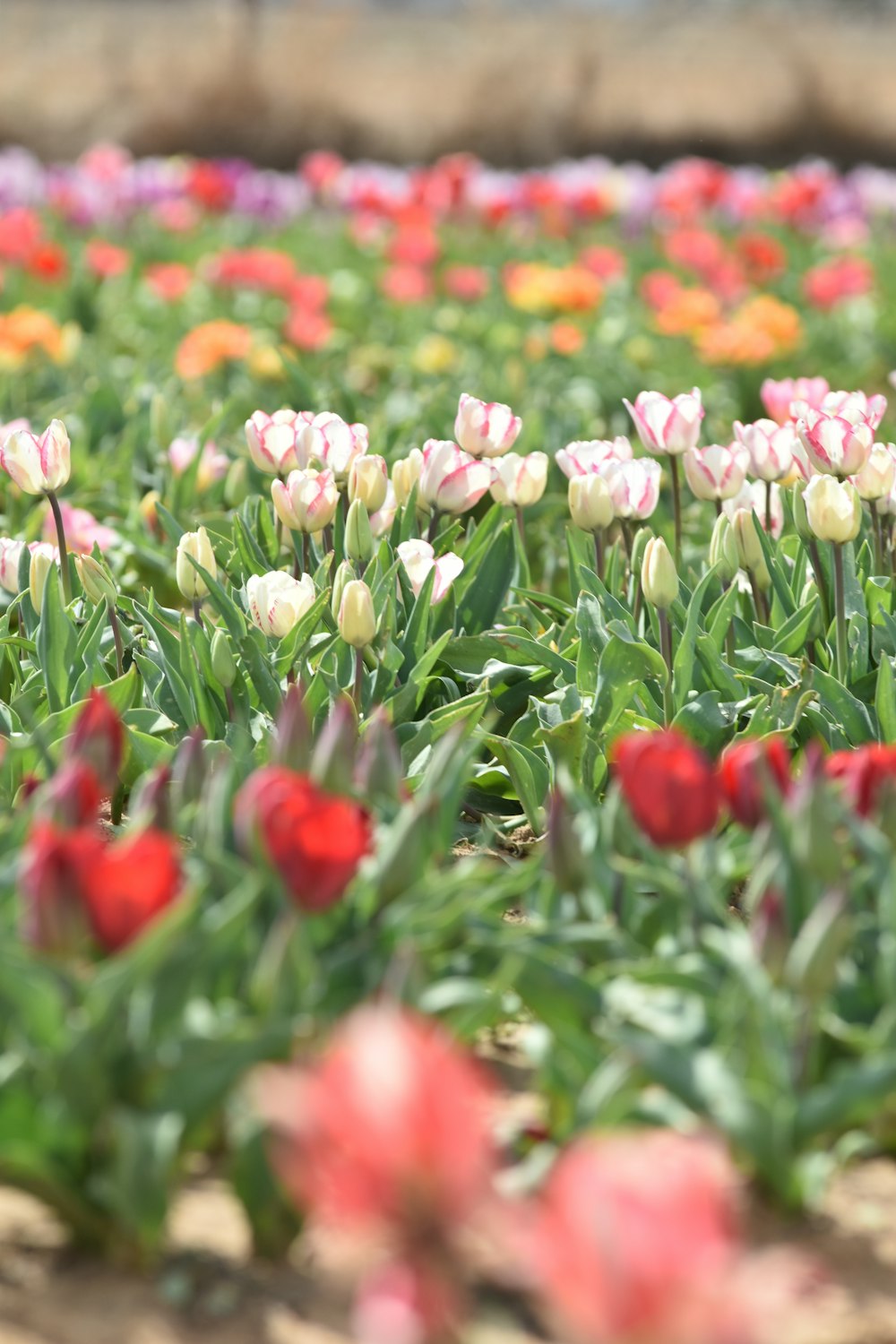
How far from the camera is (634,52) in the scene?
1655 centimetres

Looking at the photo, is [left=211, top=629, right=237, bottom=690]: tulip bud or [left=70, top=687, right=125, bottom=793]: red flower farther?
[left=211, top=629, right=237, bottom=690]: tulip bud

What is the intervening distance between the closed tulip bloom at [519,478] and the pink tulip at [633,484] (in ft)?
0.59

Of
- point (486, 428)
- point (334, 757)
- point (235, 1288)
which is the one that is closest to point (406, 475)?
point (486, 428)

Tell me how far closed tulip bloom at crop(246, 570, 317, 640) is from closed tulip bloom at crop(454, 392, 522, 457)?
52 centimetres

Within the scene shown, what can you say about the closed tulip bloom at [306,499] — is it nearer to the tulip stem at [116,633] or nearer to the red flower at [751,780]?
the tulip stem at [116,633]

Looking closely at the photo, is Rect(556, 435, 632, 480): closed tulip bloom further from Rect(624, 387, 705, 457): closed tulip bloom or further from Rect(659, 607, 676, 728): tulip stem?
Rect(659, 607, 676, 728): tulip stem

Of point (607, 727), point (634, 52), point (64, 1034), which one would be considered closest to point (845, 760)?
point (607, 727)

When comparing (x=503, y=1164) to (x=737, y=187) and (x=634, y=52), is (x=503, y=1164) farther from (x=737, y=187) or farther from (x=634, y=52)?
(x=634, y=52)

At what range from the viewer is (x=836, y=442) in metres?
2.58

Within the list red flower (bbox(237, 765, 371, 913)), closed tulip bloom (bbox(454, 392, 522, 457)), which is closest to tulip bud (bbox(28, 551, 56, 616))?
closed tulip bloom (bbox(454, 392, 522, 457))

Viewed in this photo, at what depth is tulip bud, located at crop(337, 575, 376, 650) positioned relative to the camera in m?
2.33

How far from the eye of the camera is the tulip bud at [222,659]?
8.08ft

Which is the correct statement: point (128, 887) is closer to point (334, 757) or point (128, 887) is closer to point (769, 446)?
point (334, 757)

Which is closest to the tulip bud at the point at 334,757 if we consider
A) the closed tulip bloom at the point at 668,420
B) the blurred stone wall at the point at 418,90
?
the closed tulip bloom at the point at 668,420
